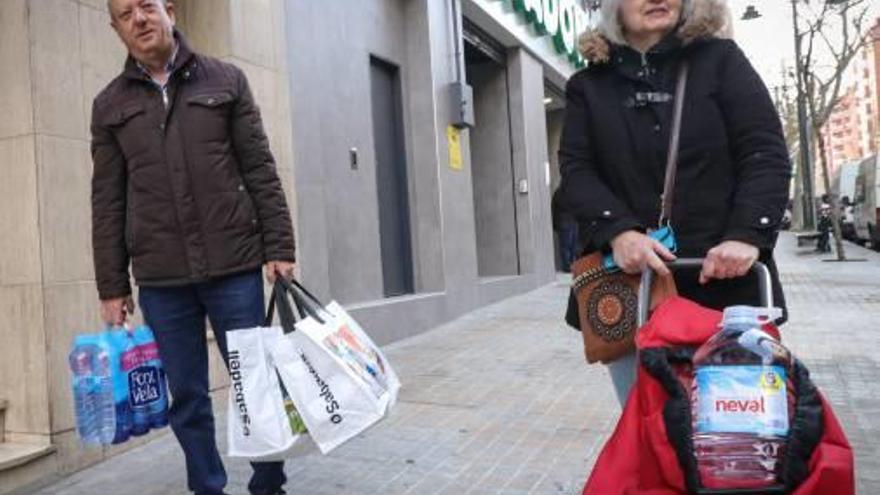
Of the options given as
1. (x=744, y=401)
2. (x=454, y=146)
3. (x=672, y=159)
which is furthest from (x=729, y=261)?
(x=454, y=146)

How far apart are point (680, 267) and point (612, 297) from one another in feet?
0.76

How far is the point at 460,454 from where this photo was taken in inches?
187

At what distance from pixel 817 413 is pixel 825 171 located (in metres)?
22.2

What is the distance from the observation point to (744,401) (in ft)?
6.21

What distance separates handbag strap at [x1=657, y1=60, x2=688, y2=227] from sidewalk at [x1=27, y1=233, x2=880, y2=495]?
1998 mm

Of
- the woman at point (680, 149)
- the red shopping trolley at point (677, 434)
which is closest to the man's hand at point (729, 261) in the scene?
the woman at point (680, 149)

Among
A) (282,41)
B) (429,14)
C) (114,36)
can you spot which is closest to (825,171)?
(429,14)

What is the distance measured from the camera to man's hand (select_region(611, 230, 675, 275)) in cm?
235

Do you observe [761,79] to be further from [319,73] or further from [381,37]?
[381,37]

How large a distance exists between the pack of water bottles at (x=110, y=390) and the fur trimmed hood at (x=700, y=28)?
6.65 ft

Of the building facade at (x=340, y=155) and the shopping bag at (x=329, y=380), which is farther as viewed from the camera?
the building facade at (x=340, y=155)

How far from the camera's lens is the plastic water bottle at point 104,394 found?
Answer: 10.8 ft

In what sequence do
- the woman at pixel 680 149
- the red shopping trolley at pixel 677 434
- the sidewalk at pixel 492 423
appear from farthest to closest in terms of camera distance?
the sidewalk at pixel 492 423 → the woman at pixel 680 149 → the red shopping trolley at pixel 677 434

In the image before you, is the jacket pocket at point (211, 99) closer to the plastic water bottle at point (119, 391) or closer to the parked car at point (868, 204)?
the plastic water bottle at point (119, 391)
